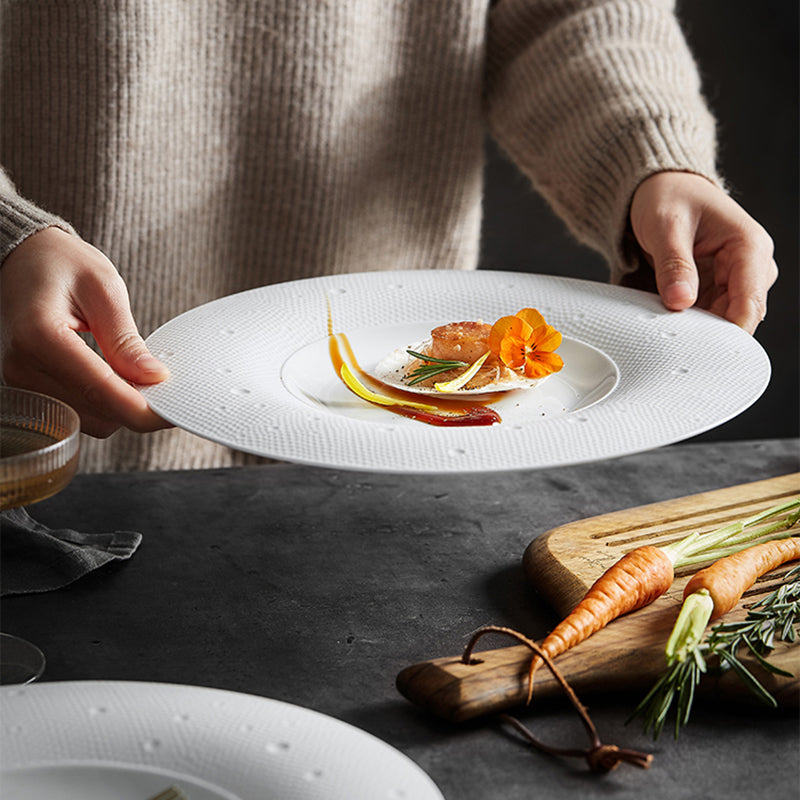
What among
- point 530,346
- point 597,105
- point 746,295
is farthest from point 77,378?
point 597,105

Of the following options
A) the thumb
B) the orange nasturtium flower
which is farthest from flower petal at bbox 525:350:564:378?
the thumb

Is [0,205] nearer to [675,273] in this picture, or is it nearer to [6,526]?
[6,526]

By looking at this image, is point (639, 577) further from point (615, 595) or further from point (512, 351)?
point (512, 351)

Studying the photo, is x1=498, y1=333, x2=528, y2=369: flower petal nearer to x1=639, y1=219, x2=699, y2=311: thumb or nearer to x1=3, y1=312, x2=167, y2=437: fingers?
x1=639, y1=219, x2=699, y2=311: thumb

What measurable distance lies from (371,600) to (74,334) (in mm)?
381

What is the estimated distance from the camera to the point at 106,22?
4.46 feet

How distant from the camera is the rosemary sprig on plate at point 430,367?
41.6 inches

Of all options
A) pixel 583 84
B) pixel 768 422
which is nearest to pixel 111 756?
pixel 583 84

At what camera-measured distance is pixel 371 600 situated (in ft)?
3.15

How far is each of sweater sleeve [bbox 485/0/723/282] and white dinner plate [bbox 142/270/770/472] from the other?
0.19m

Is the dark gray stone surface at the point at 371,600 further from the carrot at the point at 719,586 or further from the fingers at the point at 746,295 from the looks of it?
the fingers at the point at 746,295

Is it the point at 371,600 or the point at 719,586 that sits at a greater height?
the point at 719,586

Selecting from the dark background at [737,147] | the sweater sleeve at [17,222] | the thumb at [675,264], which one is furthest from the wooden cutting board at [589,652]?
the dark background at [737,147]

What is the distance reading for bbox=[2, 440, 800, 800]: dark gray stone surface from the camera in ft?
2.43
